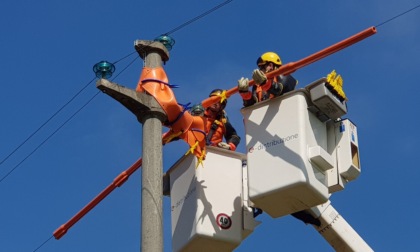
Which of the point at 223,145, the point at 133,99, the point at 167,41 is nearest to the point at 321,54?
the point at 167,41

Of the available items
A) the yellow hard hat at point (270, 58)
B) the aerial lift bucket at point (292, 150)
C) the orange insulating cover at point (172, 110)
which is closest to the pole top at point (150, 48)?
the orange insulating cover at point (172, 110)

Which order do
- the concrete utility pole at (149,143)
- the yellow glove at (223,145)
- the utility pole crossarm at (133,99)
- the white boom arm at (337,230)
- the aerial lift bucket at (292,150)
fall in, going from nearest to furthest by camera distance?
the concrete utility pole at (149,143) < the utility pole crossarm at (133,99) < the aerial lift bucket at (292,150) < the yellow glove at (223,145) < the white boom arm at (337,230)

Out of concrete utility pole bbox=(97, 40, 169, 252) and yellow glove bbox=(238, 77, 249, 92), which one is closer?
concrete utility pole bbox=(97, 40, 169, 252)

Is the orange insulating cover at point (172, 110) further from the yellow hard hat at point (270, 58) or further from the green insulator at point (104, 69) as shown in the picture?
the yellow hard hat at point (270, 58)

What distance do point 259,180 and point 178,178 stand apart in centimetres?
139

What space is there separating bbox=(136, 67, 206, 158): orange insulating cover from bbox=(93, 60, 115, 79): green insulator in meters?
0.50

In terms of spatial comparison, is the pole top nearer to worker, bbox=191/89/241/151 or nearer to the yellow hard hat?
the yellow hard hat

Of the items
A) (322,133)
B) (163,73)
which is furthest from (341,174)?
(163,73)

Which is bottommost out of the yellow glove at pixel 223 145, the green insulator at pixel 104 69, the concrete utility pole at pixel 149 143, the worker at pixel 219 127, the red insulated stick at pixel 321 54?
the concrete utility pole at pixel 149 143

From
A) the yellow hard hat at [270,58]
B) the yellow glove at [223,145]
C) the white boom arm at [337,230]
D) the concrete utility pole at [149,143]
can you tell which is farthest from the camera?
the white boom arm at [337,230]

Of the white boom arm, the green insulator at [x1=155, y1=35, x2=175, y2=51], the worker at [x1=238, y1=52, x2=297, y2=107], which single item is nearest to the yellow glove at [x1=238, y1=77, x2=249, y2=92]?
the worker at [x1=238, y1=52, x2=297, y2=107]

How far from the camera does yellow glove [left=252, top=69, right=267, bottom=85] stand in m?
10.6

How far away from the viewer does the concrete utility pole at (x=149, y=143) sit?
8.62 m

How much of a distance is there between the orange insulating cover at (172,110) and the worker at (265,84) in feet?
2.07
